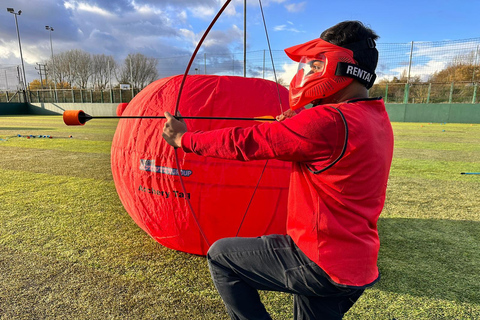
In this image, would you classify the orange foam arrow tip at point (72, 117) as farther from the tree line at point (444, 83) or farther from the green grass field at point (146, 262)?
the tree line at point (444, 83)

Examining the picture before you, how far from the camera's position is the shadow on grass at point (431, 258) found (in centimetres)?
306

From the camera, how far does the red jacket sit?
156 cm

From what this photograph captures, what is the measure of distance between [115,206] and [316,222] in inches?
171

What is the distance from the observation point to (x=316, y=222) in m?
1.67

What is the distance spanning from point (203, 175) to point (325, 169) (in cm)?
151

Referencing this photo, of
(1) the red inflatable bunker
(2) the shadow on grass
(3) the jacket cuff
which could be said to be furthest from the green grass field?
(3) the jacket cuff

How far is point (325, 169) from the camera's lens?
5.35 ft

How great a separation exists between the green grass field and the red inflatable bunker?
1.79ft

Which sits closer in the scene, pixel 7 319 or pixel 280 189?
pixel 7 319

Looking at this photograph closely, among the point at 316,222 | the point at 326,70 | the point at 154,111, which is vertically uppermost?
the point at 326,70

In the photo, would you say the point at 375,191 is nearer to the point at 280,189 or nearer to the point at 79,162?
the point at 280,189

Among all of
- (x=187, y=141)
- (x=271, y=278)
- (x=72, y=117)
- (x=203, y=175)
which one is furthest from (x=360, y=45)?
(x=72, y=117)

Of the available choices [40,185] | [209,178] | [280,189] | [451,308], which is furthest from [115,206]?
[451,308]

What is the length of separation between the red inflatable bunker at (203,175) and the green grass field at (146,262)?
0.55m
